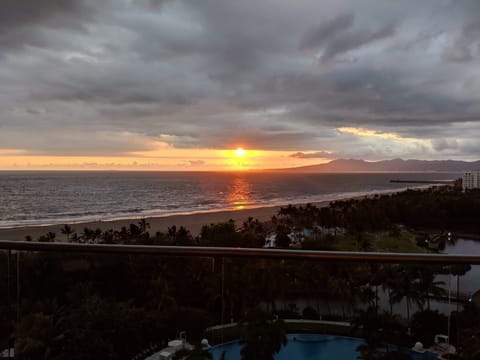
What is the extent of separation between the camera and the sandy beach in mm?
24094

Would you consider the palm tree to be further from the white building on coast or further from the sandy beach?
the white building on coast

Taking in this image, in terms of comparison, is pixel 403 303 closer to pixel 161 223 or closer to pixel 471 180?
pixel 161 223

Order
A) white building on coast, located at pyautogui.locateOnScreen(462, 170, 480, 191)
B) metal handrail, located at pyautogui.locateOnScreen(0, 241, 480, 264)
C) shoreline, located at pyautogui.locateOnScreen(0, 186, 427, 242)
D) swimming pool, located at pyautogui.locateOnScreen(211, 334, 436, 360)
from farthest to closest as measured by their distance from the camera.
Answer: white building on coast, located at pyautogui.locateOnScreen(462, 170, 480, 191)
shoreline, located at pyautogui.locateOnScreen(0, 186, 427, 242)
swimming pool, located at pyautogui.locateOnScreen(211, 334, 436, 360)
metal handrail, located at pyautogui.locateOnScreen(0, 241, 480, 264)

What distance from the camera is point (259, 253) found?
159 cm

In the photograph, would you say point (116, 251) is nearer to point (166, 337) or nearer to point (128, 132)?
point (166, 337)

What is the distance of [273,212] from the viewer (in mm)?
39500

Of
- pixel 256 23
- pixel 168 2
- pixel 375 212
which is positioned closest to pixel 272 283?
pixel 168 2

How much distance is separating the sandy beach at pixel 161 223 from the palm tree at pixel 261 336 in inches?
935

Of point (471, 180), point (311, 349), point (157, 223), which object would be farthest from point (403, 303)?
point (471, 180)

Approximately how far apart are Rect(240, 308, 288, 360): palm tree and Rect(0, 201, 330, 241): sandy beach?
77.9 feet

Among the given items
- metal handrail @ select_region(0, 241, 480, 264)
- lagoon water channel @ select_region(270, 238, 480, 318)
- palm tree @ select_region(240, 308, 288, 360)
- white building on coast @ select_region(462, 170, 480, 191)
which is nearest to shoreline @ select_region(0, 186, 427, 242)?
lagoon water channel @ select_region(270, 238, 480, 318)

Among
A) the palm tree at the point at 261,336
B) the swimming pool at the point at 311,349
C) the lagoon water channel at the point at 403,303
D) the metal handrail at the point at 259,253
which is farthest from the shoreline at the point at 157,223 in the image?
the palm tree at the point at 261,336

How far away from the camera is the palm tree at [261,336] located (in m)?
1.80

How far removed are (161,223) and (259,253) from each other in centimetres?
2939
